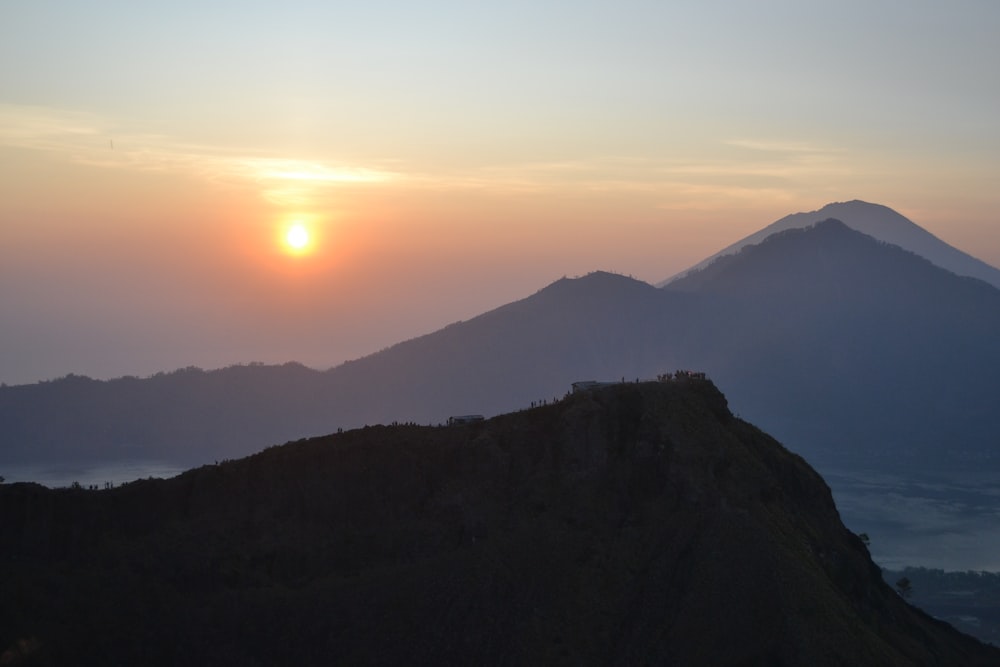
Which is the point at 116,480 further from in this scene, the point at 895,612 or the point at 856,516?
the point at 895,612

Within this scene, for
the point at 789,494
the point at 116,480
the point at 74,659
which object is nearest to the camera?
the point at 74,659

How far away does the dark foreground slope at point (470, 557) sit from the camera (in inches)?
2376

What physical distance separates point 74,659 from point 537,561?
857 inches

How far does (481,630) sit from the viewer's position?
204ft

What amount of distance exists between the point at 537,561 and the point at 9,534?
83.6ft

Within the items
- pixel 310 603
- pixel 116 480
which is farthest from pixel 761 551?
pixel 116 480

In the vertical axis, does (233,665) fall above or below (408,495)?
below

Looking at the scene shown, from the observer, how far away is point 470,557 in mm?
65000

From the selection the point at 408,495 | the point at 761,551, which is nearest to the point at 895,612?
the point at 761,551

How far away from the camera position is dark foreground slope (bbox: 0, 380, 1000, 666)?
60344 millimetres

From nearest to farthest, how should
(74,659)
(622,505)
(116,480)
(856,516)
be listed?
(74,659), (622,505), (116,480), (856,516)

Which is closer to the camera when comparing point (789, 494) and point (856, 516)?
point (789, 494)

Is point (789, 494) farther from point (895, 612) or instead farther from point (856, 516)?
point (856, 516)

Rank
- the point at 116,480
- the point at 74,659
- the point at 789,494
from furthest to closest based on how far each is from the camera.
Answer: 1. the point at 116,480
2. the point at 789,494
3. the point at 74,659
